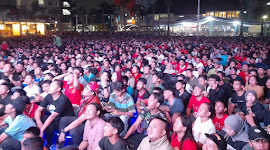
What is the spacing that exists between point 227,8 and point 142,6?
22338 millimetres

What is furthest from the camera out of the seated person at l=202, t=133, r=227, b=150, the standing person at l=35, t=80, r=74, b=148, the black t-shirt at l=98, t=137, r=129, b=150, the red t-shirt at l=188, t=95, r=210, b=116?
the red t-shirt at l=188, t=95, r=210, b=116

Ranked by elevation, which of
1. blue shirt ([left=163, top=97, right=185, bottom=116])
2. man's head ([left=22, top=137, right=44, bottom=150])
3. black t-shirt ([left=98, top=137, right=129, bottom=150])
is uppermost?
blue shirt ([left=163, top=97, right=185, bottom=116])

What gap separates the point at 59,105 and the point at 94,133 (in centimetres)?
108

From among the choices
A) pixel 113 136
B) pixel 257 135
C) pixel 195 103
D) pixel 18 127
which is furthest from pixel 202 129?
pixel 18 127

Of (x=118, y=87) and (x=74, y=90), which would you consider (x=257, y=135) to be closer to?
(x=118, y=87)

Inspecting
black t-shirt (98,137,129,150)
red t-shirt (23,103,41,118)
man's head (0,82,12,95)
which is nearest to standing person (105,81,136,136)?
black t-shirt (98,137,129,150)

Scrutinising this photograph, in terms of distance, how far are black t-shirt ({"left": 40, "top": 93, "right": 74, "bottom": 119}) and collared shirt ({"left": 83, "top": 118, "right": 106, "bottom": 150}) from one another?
0.87 metres

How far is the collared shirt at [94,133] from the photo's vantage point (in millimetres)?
3513

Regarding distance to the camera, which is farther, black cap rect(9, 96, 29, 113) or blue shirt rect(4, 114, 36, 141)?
black cap rect(9, 96, 29, 113)

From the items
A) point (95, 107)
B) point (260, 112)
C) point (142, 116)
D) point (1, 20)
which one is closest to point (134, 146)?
point (142, 116)

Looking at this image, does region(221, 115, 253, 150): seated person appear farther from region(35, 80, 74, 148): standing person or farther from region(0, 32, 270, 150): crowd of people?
region(35, 80, 74, 148): standing person

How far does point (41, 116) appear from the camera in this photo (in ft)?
14.5

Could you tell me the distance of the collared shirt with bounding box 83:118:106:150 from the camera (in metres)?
3.51

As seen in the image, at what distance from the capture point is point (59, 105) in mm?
4258
